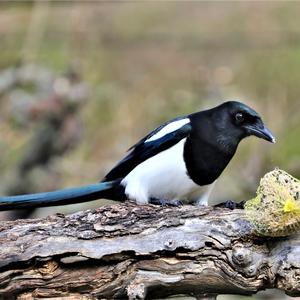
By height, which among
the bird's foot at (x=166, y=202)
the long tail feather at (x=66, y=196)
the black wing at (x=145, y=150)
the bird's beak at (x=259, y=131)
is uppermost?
the bird's beak at (x=259, y=131)

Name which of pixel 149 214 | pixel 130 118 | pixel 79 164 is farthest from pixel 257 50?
pixel 149 214

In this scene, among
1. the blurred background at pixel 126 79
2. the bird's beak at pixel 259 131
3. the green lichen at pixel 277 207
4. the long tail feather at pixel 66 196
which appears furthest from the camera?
the blurred background at pixel 126 79

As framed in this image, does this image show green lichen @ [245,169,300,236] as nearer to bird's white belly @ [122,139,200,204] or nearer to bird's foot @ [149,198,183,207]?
bird's foot @ [149,198,183,207]

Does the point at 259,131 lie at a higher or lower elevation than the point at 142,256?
higher

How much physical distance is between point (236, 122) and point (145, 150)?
0.32m

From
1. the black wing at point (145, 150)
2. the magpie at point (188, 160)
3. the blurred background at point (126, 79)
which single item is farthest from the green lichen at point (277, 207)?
the blurred background at point (126, 79)

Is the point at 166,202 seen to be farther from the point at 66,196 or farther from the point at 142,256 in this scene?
the point at 142,256

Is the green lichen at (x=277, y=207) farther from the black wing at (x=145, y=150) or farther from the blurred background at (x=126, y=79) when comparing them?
the blurred background at (x=126, y=79)

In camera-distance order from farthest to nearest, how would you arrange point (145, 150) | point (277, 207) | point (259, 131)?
1. point (145, 150)
2. point (259, 131)
3. point (277, 207)

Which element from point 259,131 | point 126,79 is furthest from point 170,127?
point 126,79

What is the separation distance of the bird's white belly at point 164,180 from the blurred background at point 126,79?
1.15 m

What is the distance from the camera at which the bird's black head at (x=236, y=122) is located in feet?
10.1

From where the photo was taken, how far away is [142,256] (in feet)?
7.90

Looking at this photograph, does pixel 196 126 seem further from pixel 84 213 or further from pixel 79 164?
pixel 79 164
